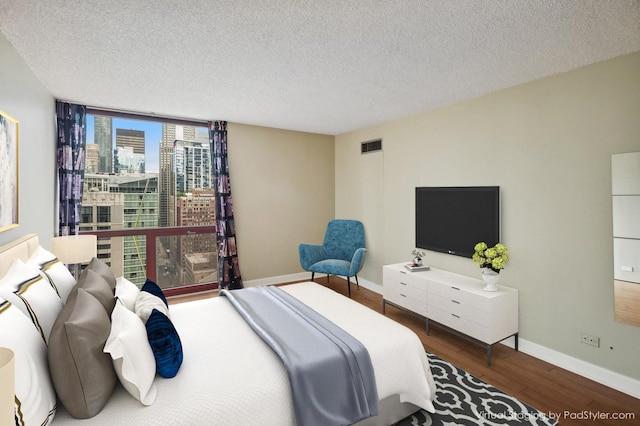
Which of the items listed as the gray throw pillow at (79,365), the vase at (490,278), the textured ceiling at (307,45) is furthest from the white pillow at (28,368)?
the vase at (490,278)

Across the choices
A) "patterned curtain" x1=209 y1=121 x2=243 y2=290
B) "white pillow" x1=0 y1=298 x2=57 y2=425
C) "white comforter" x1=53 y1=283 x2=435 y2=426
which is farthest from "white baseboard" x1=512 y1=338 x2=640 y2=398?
"patterned curtain" x1=209 y1=121 x2=243 y2=290

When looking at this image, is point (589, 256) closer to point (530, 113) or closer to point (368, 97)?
point (530, 113)

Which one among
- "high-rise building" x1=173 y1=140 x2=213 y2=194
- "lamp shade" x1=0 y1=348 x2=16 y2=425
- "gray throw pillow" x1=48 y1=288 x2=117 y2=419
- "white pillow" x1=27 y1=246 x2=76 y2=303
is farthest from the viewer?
"high-rise building" x1=173 y1=140 x2=213 y2=194

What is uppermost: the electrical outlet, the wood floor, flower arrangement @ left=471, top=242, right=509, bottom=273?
flower arrangement @ left=471, top=242, right=509, bottom=273

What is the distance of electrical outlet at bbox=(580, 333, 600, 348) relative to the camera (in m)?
2.56

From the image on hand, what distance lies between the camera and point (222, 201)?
15.0 ft

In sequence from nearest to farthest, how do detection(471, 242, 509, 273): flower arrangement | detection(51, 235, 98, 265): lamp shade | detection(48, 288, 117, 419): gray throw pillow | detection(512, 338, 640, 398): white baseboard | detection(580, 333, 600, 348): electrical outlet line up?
detection(48, 288, 117, 419): gray throw pillow, detection(512, 338, 640, 398): white baseboard, detection(580, 333, 600, 348): electrical outlet, detection(51, 235, 98, 265): lamp shade, detection(471, 242, 509, 273): flower arrangement

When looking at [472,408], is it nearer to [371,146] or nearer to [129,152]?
[371,146]

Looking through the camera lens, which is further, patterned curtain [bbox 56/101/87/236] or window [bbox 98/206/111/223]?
window [bbox 98/206/111/223]

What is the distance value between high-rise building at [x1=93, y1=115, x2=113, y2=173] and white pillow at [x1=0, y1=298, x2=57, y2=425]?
3.40m

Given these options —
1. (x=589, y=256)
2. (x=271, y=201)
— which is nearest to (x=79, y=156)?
(x=271, y=201)

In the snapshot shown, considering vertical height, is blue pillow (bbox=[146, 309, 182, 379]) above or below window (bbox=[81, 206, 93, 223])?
below

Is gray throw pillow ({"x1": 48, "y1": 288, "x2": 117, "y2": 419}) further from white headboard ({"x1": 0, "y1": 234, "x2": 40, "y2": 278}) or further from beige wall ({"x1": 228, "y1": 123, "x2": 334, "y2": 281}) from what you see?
beige wall ({"x1": 228, "y1": 123, "x2": 334, "y2": 281})

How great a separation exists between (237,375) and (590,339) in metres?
2.83
